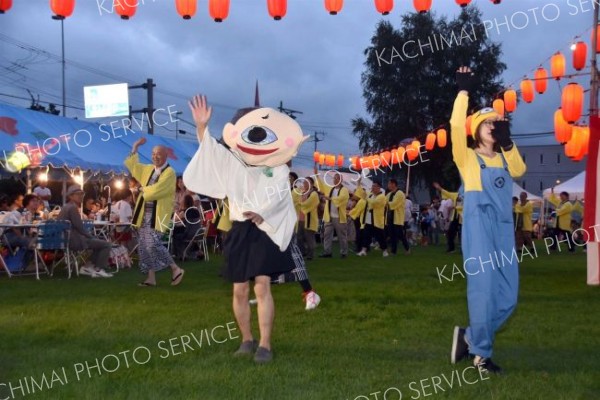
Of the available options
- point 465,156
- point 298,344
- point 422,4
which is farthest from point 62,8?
point 465,156

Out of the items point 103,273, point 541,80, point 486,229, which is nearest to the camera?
point 486,229

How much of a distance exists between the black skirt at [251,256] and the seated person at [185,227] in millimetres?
9891

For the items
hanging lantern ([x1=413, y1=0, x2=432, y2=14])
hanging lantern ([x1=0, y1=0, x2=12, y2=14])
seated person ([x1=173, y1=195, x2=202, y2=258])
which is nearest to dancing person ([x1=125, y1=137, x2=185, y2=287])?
hanging lantern ([x1=0, y1=0, x2=12, y2=14])

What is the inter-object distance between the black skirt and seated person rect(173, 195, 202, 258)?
9.89 metres

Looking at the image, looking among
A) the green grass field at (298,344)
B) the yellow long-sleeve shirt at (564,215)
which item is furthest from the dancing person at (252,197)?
the yellow long-sleeve shirt at (564,215)

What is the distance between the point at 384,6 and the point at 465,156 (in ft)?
22.8

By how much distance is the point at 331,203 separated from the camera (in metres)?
15.8

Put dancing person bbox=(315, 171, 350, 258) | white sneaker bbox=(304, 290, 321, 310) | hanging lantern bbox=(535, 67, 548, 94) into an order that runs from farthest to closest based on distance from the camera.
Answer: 1. hanging lantern bbox=(535, 67, 548, 94)
2. dancing person bbox=(315, 171, 350, 258)
3. white sneaker bbox=(304, 290, 321, 310)

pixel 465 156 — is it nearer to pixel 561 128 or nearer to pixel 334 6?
pixel 334 6

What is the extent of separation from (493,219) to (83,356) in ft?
10.6

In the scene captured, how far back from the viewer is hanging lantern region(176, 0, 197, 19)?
10625mm

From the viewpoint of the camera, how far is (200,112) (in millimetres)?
5121

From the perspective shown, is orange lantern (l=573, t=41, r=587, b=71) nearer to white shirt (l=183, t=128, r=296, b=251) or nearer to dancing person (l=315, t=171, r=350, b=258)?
dancing person (l=315, t=171, r=350, b=258)

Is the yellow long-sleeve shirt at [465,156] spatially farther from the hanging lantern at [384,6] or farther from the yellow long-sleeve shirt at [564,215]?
the yellow long-sleeve shirt at [564,215]
